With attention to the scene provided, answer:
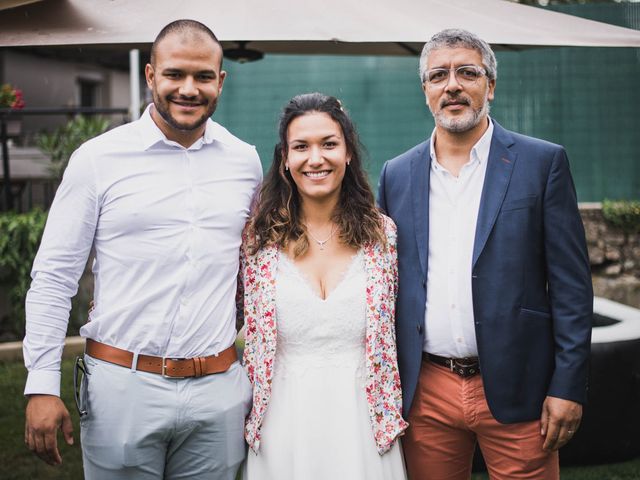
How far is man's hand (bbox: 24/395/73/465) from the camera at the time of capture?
2438mm

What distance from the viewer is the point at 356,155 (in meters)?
2.99

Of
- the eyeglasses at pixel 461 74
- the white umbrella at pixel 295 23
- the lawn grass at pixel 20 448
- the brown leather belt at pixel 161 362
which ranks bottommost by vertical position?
the lawn grass at pixel 20 448

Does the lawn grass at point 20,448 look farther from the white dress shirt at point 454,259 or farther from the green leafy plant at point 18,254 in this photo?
the white dress shirt at point 454,259

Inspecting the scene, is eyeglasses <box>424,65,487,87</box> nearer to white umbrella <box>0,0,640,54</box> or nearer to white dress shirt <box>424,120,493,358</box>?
white dress shirt <box>424,120,493,358</box>

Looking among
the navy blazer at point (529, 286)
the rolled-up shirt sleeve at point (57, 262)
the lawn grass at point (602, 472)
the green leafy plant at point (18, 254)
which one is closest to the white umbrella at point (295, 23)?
the navy blazer at point (529, 286)

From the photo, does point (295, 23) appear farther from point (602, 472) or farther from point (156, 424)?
point (602, 472)

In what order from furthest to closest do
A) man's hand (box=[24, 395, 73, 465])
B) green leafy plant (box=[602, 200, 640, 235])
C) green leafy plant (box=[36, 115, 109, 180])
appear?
green leafy plant (box=[36, 115, 109, 180])
green leafy plant (box=[602, 200, 640, 235])
man's hand (box=[24, 395, 73, 465])

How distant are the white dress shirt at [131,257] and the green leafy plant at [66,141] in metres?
7.07

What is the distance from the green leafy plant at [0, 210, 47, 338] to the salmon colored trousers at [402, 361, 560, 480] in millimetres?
5142

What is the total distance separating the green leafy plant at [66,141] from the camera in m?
9.28

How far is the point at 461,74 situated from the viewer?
2.80 m

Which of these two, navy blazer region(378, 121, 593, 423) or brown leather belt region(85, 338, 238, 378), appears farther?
navy blazer region(378, 121, 593, 423)

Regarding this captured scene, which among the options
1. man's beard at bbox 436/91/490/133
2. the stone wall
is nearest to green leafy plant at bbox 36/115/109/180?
the stone wall

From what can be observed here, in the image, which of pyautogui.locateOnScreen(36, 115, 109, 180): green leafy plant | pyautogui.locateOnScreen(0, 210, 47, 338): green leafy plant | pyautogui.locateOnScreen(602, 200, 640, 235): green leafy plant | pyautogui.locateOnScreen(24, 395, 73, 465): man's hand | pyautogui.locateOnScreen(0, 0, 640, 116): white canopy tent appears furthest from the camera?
pyautogui.locateOnScreen(36, 115, 109, 180): green leafy plant
